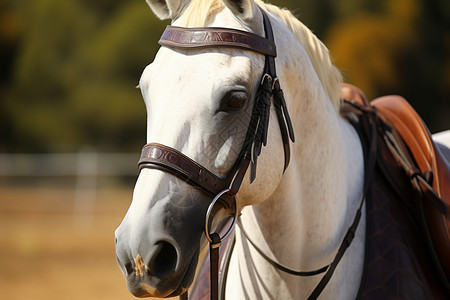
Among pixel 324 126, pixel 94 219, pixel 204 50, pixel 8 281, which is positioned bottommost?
pixel 94 219

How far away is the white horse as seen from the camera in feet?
5.05

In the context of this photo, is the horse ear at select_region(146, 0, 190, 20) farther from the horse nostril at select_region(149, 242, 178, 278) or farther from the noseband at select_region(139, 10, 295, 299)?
the horse nostril at select_region(149, 242, 178, 278)

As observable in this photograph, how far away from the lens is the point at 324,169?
2.01 m

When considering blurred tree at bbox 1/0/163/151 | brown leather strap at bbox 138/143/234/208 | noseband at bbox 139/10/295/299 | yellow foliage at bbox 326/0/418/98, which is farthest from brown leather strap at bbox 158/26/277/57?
blurred tree at bbox 1/0/163/151

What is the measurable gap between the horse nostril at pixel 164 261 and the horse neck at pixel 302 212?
474 mm

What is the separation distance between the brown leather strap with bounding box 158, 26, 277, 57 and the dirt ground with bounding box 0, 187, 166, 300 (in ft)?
16.5

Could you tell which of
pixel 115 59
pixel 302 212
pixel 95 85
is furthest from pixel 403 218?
pixel 95 85

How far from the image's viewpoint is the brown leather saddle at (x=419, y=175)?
211cm

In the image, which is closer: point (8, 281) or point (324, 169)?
point (324, 169)

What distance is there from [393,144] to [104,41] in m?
17.7

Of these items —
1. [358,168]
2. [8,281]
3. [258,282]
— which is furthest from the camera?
[8,281]

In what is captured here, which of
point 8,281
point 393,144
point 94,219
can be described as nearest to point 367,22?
point 94,219

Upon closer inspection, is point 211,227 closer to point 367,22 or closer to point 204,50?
point 204,50

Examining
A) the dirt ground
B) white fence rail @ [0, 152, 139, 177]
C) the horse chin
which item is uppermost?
the horse chin
